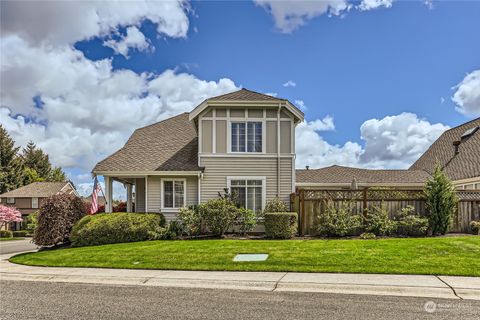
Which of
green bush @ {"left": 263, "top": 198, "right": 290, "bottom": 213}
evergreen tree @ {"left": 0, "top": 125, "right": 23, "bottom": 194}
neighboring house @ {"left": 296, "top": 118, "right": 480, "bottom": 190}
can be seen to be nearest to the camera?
green bush @ {"left": 263, "top": 198, "right": 290, "bottom": 213}

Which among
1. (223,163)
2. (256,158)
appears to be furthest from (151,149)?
(256,158)

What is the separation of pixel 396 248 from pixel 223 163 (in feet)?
29.4

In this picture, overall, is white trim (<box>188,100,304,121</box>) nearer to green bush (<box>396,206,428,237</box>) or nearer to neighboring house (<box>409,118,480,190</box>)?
green bush (<box>396,206,428,237</box>)

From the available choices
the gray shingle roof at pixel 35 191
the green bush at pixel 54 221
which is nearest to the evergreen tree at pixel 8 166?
the gray shingle roof at pixel 35 191

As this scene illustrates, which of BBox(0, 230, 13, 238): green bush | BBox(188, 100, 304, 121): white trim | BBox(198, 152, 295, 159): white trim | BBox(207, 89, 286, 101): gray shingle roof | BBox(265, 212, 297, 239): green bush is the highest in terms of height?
BBox(207, 89, 286, 101): gray shingle roof

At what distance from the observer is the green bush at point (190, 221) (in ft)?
54.7

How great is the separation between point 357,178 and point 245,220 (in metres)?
12.5

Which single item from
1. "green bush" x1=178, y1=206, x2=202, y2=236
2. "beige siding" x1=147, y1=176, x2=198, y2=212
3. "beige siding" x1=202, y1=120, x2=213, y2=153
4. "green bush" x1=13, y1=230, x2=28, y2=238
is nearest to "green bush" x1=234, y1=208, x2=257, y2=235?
"green bush" x1=178, y1=206, x2=202, y2=236

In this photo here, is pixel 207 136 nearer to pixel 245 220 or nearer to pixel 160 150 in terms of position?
pixel 160 150

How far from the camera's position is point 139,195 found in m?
21.3

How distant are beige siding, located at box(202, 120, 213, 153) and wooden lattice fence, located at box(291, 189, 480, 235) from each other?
16.0 feet

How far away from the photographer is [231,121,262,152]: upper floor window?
60.6 ft

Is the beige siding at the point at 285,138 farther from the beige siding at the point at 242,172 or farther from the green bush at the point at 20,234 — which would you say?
the green bush at the point at 20,234

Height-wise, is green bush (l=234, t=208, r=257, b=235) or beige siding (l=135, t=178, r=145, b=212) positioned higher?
beige siding (l=135, t=178, r=145, b=212)
